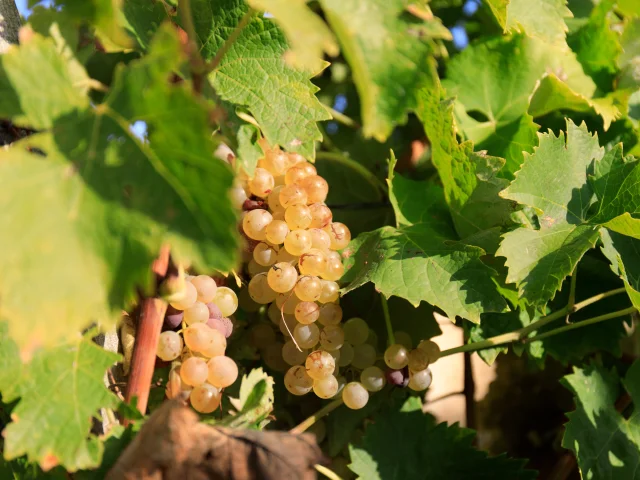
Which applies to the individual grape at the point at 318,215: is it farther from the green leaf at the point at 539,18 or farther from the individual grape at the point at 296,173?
the green leaf at the point at 539,18

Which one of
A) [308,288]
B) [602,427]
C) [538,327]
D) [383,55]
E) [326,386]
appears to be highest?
[383,55]

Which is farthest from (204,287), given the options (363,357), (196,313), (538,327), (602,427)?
(602,427)

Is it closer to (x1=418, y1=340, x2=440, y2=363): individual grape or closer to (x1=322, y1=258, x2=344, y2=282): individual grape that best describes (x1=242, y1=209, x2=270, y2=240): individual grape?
(x1=322, y1=258, x2=344, y2=282): individual grape

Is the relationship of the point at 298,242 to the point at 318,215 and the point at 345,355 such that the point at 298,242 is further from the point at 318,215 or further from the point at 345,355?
the point at 345,355

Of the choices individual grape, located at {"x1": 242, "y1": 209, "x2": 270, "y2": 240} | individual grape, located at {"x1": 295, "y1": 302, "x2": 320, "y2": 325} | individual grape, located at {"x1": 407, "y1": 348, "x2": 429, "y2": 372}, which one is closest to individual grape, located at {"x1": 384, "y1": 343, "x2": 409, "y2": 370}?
individual grape, located at {"x1": 407, "y1": 348, "x2": 429, "y2": 372}

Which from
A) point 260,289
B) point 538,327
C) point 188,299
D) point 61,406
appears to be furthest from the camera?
point 538,327
